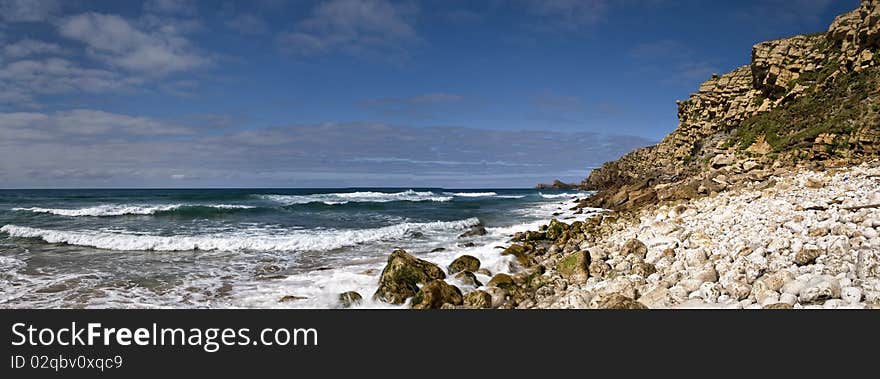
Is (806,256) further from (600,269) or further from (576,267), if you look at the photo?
(576,267)

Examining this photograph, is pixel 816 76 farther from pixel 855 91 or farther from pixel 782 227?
pixel 782 227

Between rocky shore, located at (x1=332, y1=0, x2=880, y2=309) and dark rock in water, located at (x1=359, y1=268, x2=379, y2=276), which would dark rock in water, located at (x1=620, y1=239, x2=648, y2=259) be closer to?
rocky shore, located at (x1=332, y1=0, x2=880, y2=309)

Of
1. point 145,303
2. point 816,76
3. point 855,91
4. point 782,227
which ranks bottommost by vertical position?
point 145,303

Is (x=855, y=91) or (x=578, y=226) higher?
(x=855, y=91)

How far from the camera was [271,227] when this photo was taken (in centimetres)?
2050

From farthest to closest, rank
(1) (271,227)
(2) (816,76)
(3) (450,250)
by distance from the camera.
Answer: (2) (816,76) → (1) (271,227) → (3) (450,250)

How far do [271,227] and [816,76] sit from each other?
99.5ft

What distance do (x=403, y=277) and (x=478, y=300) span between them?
1.81 meters

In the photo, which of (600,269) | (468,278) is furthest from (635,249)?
(468,278)

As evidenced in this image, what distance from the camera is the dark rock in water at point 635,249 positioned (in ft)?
28.4

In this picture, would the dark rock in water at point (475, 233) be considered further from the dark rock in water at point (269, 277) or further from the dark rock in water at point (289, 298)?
the dark rock in water at point (289, 298)

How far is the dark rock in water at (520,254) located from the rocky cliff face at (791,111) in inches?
348
